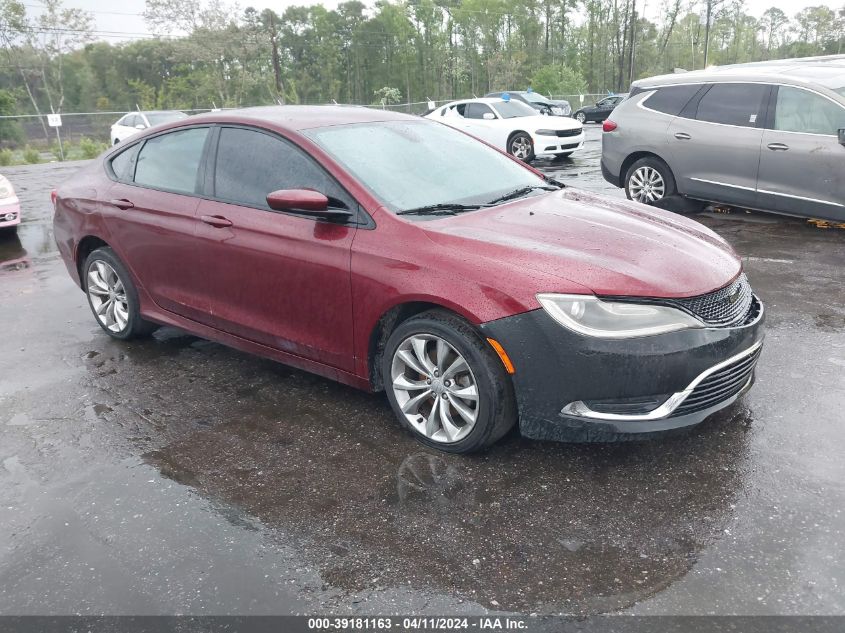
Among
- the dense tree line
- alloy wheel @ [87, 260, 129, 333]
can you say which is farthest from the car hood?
the dense tree line

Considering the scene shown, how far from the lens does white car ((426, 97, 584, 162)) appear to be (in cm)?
1611

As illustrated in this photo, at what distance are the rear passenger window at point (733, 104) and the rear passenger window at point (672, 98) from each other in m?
0.21

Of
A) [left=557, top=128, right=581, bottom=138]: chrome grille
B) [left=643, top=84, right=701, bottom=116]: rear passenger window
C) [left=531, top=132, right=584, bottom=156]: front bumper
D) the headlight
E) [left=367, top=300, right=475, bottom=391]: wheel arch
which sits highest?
[left=643, top=84, right=701, bottom=116]: rear passenger window

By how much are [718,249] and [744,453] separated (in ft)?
3.48

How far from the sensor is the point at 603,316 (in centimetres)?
307

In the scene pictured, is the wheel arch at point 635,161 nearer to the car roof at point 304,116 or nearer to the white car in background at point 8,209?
the car roof at point 304,116

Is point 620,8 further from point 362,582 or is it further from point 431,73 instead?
point 362,582

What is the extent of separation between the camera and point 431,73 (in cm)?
8631

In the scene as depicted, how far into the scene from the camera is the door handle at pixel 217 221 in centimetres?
422

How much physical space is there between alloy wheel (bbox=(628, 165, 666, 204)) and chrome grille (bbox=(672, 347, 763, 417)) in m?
5.93

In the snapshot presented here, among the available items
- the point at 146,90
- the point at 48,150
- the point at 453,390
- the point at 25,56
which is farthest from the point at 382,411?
the point at 146,90

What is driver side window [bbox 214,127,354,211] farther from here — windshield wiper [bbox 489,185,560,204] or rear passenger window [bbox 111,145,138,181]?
rear passenger window [bbox 111,145,138,181]

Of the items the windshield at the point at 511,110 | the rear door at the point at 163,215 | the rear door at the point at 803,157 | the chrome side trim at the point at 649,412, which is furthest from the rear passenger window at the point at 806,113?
the windshield at the point at 511,110

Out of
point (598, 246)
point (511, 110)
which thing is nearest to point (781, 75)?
point (598, 246)
